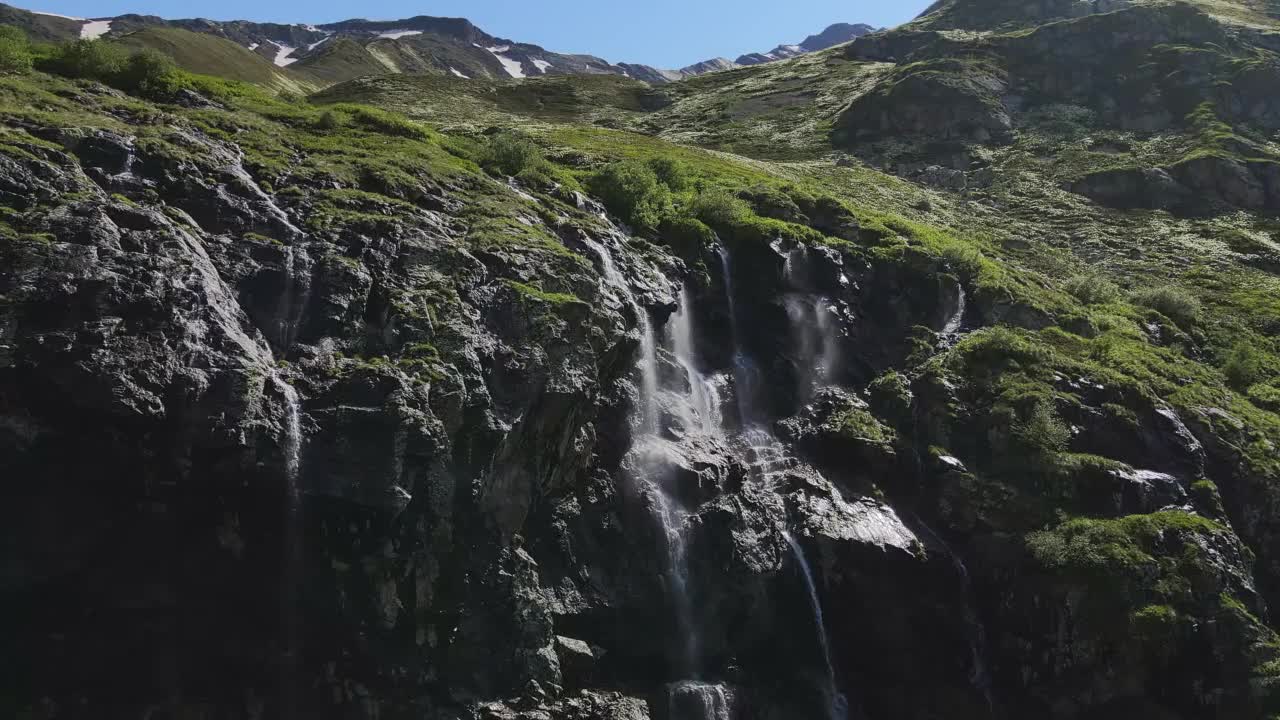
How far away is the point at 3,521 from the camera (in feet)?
62.7

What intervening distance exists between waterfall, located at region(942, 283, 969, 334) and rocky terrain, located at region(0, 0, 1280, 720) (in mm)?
287

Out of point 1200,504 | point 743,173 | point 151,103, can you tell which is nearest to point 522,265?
point 151,103

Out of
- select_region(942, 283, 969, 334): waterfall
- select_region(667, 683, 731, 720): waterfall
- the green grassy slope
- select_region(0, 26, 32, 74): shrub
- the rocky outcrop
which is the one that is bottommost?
select_region(667, 683, 731, 720): waterfall

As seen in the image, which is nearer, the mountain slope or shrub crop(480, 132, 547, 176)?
shrub crop(480, 132, 547, 176)

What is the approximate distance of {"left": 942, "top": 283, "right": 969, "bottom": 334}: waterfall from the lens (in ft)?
152

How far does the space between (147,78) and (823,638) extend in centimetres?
4110

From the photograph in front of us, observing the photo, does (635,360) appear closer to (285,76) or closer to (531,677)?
(531,677)

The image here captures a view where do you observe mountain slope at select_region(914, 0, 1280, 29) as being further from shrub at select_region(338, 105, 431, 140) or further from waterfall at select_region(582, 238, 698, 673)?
waterfall at select_region(582, 238, 698, 673)

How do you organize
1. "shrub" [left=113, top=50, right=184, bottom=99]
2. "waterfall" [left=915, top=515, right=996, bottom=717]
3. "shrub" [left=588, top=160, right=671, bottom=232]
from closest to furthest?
"waterfall" [left=915, top=515, right=996, bottom=717], "shrub" [left=113, top=50, right=184, bottom=99], "shrub" [left=588, top=160, right=671, bottom=232]

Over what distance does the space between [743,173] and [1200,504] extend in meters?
43.4

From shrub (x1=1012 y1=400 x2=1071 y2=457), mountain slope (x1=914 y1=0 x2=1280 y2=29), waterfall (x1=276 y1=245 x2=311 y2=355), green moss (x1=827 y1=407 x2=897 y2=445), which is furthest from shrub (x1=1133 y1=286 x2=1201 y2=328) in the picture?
mountain slope (x1=914 y1=0 x2=1280 y2=29)

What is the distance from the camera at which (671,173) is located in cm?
5559

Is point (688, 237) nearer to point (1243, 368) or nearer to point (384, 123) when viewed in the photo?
point (384, 123)

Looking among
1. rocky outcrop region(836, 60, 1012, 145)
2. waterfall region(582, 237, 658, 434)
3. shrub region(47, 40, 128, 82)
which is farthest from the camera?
rocky outcrop region(836, 60, 1012, 145)
